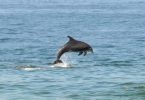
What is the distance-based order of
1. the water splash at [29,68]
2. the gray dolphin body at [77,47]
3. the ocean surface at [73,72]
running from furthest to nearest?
the water splash at [29,68]
the gray dolphin body at [77,47]
the ocean surface at [73,72]

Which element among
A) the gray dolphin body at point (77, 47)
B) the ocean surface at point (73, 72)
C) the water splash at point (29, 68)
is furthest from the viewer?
the water splash at point (29, 68)

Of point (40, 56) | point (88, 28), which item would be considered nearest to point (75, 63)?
point (40, 56)

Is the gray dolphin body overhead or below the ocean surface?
overhead

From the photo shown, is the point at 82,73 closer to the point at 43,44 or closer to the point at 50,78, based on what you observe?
the point at 50,78

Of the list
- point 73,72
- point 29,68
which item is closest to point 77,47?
point 73,72

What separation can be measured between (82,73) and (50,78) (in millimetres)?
2123

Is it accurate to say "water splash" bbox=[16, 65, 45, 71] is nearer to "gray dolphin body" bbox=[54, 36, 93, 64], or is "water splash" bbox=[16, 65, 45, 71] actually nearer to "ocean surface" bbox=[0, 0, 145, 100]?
"ocean surface" bbox=[0, 0, 145, 100]

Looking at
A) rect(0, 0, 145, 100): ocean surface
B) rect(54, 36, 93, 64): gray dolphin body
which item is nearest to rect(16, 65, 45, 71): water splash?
rect(0, 0, 145, 100): ocean surface

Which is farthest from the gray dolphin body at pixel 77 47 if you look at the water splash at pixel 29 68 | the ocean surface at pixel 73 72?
the water splash at pixel 29 68

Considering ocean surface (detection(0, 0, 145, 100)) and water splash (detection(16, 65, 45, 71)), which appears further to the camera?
water splash (detection(16, 65, 45, 71))

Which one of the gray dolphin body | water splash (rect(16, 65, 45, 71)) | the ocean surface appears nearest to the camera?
the ocean surface

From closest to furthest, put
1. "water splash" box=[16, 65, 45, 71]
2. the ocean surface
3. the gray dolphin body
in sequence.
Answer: the ocean surface
the gray dolphin body
"water splash" box=[16, 65, 45, 71]

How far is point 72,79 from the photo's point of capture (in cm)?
3020

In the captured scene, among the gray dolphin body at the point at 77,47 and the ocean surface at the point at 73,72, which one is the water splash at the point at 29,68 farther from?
the gray dolphin body at the point at 77,47
